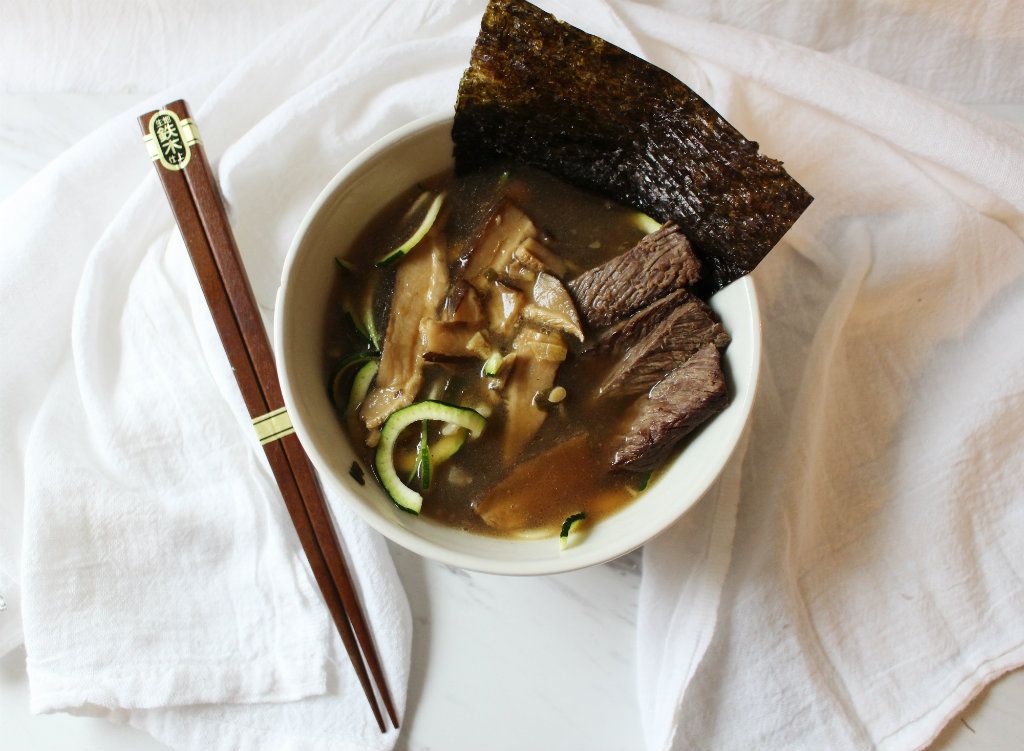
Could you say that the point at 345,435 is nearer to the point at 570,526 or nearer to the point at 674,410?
the point at 570,526

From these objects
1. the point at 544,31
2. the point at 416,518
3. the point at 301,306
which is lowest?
the point at 416,518

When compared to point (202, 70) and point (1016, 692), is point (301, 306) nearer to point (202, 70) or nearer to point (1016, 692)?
point (202, 70)

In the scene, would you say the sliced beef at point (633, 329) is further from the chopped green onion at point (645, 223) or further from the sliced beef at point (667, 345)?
the chopped green onion at point (645, 223)

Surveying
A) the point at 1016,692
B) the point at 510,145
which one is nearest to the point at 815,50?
the point at 510,145

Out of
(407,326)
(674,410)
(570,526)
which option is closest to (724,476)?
(674,410)

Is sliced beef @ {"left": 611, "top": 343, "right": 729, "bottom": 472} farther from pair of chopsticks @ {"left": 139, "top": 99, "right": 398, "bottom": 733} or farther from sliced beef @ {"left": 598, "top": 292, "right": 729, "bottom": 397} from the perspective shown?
pair of chopsticks @ {"left": 139, "top": 99, "right": 398, "bottom": 733}

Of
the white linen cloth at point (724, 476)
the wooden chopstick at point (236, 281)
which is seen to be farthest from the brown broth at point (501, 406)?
the white linen cloth at point (724, 476)
